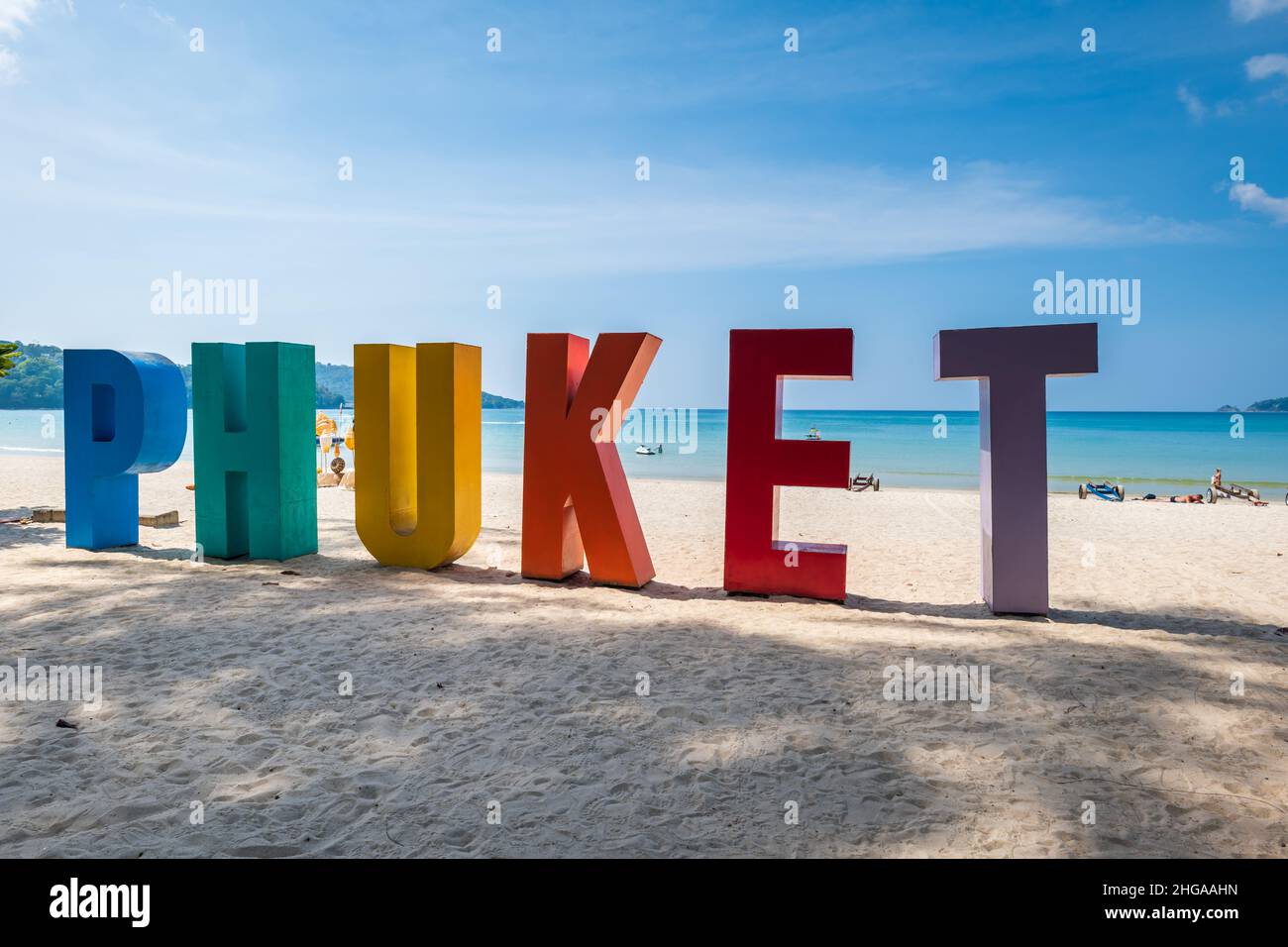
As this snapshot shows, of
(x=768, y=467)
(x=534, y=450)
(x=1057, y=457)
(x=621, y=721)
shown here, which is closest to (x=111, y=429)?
(x=534, y=450)

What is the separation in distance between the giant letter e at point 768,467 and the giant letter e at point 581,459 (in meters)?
0.98

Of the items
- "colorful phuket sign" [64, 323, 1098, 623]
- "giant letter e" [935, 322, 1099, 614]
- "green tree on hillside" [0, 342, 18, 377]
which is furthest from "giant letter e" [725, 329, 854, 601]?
"green tree on hillside" [0, 342, 18, 377]

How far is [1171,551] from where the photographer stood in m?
9.59

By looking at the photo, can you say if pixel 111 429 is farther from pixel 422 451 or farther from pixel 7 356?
pixel 7 356

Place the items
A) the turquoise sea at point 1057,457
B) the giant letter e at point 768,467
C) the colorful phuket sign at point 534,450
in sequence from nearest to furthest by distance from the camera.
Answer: the colorful phuket sign at point 534,450 < the giant letter e at point 768,467 < the turquoise sea at point 1057,457

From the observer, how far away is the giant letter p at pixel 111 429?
8594mm

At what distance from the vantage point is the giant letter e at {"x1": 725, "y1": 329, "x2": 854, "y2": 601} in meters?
6.93

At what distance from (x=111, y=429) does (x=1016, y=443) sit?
10.0 metres

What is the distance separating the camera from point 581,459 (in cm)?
738

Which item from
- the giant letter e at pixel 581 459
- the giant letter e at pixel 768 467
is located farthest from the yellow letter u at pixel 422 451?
the giant letter e at pixel 768 467

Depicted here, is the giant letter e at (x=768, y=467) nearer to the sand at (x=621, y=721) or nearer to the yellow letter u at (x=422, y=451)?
the sand at (x=621, y=721)
